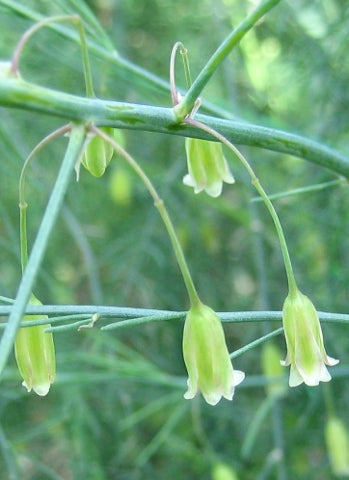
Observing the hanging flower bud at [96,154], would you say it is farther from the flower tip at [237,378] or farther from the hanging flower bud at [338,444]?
the hanging flower bud at [338,444]

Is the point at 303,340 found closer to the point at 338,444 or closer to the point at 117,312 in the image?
the point at 117,312

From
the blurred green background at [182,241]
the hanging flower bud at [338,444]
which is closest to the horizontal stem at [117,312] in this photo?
the hanging flower bud at [338,444]

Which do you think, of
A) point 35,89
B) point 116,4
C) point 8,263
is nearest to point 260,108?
point 116,4

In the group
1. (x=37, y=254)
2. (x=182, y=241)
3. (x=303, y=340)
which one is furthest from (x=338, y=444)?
(x=37, y=254)

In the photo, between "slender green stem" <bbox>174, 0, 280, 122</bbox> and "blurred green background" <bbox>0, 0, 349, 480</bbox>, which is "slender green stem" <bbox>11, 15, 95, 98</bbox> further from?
"blurred green background" <bbox>0, 0, 349, 480</bbox>

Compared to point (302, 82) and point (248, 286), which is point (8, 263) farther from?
point (302, 82)

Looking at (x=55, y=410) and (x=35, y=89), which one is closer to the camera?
(x=35, y=89)
